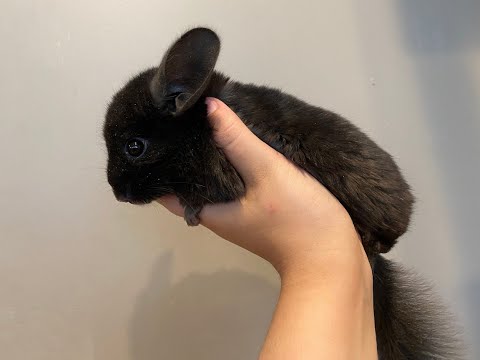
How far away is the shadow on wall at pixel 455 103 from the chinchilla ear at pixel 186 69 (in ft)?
2.96

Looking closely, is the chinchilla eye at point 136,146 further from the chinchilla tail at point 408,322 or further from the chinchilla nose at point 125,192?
the chinchilla tail at point 408,322

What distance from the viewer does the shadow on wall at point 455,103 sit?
5.22 ft

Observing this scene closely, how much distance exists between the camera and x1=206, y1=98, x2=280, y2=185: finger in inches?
40.8

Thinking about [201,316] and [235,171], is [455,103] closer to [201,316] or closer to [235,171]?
[235,171]

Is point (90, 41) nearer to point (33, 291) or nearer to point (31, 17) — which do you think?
point (31, 17)

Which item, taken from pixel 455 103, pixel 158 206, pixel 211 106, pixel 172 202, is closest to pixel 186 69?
pixel 211 106

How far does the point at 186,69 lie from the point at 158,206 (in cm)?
57

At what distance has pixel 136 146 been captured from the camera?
3.57 ft

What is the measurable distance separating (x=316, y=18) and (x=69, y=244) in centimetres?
98

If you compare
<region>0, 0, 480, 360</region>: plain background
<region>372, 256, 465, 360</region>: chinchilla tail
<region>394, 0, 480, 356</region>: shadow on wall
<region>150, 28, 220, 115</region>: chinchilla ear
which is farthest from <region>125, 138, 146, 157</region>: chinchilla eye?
<region>394, 0, 480, 356</region>: shadow on wall

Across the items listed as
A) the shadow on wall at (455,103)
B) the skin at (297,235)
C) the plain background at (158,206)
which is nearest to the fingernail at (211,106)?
the skin at (297,235)

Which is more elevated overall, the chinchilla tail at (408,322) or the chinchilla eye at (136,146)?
the chinchilla eye at (136,146)

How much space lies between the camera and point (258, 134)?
1127 mm

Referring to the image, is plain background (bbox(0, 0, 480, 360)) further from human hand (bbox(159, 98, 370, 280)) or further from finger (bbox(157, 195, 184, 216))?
human hand (bbox(159, 98, 370, 280))
